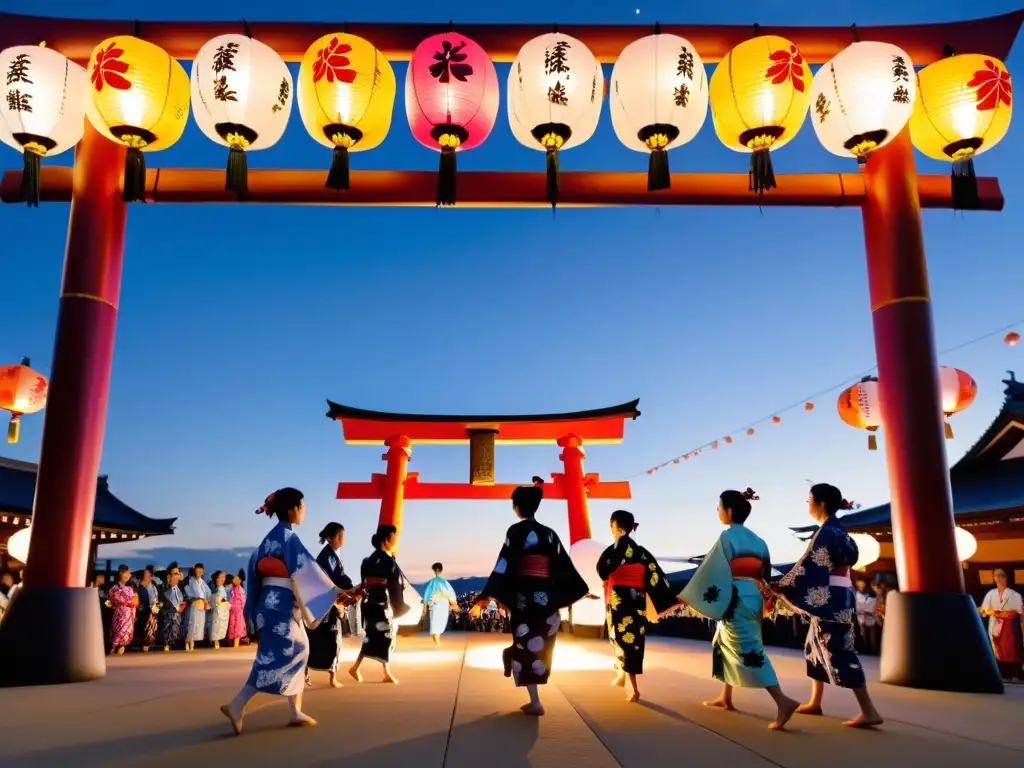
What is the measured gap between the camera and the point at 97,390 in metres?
7.97

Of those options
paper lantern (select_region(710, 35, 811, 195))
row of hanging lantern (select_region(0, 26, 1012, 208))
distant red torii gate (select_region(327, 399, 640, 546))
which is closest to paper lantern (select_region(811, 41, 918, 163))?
row of hanging lantern (select_region(0, 26, 1012, 208))

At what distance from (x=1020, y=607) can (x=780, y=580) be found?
704 cm

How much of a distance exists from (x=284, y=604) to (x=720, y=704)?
3.53 metres

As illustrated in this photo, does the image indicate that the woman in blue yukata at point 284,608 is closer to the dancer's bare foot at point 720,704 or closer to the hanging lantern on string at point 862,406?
the dancer's bare foot at point 720,704

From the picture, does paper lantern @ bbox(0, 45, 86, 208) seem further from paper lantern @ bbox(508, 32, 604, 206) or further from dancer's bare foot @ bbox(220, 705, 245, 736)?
dancer's bare foot @ bbox(220, 705, 245, 736)

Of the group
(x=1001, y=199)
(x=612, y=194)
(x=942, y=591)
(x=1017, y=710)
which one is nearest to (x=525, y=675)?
(x=1017, y=710)

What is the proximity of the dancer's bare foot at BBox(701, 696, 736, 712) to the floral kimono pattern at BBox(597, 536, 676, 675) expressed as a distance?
0.85m

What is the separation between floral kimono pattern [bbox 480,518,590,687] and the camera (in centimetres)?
596

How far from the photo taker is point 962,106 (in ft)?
23.7

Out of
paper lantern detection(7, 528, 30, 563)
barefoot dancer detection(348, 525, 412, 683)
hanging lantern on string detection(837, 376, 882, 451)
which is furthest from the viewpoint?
hanging lantern on string detection(837, 376, 882, 451)

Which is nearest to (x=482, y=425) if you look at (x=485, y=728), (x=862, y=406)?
(x=862, y=406)

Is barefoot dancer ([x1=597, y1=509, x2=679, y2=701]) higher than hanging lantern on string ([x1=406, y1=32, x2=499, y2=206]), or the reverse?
hanging lantern on string ([x1=406, y1=32, x2=499, y2=206])

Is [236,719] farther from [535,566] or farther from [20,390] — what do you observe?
[20,390]

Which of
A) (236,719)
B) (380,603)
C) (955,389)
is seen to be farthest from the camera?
(955,389)
